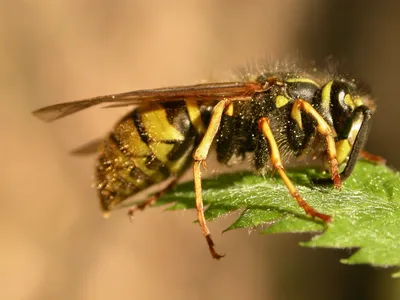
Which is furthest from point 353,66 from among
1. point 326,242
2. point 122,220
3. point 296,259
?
point 326,242

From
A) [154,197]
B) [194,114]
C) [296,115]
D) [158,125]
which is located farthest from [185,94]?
[154,197]

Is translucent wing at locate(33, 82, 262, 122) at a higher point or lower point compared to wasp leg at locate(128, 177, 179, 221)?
higher

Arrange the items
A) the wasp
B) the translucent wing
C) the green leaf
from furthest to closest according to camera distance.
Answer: the translucent wing
the wasp
the green leaf

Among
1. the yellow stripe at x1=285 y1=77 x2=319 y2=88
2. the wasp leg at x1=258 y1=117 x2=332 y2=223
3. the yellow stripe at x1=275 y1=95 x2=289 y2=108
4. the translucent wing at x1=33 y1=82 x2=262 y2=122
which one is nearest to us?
the wasp leg at x1=258 y1=117 x2=332 y2=223

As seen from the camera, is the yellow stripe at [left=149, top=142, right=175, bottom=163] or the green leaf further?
the yellow stripe at [left=149, top=142, right=175, bottom=163]

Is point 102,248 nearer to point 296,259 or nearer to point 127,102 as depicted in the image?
point 296,259

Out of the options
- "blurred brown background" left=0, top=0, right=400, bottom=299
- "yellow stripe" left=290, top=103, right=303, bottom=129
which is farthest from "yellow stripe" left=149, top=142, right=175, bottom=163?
"blurred brown background" left=0, top=0, right=400, bottom=299

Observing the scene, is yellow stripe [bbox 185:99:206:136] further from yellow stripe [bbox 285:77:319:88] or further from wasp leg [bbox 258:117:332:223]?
yellow stripe [bbox 285:77:319:88]
